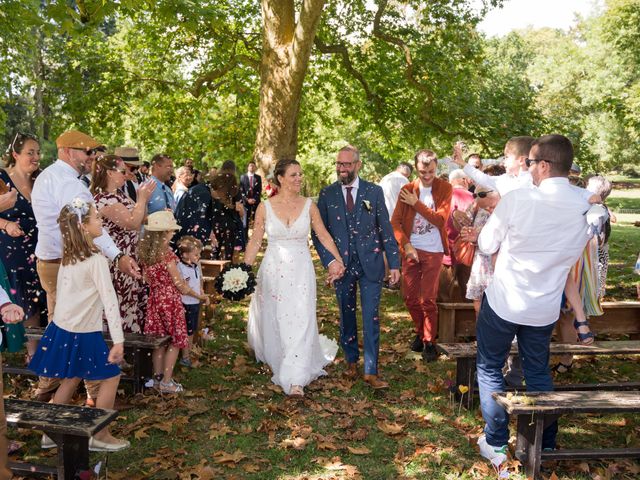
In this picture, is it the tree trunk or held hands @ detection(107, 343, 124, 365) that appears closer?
held hands @ detection(107, 343, 124, 365)

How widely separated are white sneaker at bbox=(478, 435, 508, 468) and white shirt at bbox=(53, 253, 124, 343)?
302 centimetres

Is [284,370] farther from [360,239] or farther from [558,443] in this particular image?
[558,443]

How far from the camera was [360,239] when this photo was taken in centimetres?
639

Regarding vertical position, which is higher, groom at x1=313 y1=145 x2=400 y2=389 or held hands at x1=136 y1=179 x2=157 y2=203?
held hands at x1=136 y1=179 x2=157 y2=203

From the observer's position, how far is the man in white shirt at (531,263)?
4.11 m

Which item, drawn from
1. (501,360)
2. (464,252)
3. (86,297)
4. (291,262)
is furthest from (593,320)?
(86,297)

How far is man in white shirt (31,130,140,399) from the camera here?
17.5ft

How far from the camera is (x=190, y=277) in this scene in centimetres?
647

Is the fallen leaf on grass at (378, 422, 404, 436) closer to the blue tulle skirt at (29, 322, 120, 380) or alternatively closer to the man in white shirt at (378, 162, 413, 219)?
the blue tulle skirt at (29, 322, 120, 380)

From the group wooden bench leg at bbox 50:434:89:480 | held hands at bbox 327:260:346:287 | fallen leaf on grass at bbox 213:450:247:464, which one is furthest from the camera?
held hands at bbox 327:260:346:287

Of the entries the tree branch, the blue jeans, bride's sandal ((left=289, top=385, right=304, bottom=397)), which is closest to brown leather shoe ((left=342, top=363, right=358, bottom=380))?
bride's sandal ((left=289, top=385, right=304, bottom=397))

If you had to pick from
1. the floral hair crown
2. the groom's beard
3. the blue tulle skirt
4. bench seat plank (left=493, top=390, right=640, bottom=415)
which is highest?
the groom's beard

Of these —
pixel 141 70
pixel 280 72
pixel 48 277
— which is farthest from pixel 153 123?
pixel 48 277

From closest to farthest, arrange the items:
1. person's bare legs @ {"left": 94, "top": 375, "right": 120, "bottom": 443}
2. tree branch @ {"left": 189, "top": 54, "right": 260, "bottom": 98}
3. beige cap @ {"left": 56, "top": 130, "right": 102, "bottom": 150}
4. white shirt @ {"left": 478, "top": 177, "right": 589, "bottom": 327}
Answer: white shirt @ {"left": 478, "top": 177, "right": 589, "bottom": 327} < person's bare legs @ {"left": 94, "top": 375, "right": 120, "bottom": 443} < beige cap @ {"left": 56, "top": 130, "right": 102, "bottom": 150} < tree branch @ {"left": 189, "top": 54, "right": 260, "bottom": 98}
